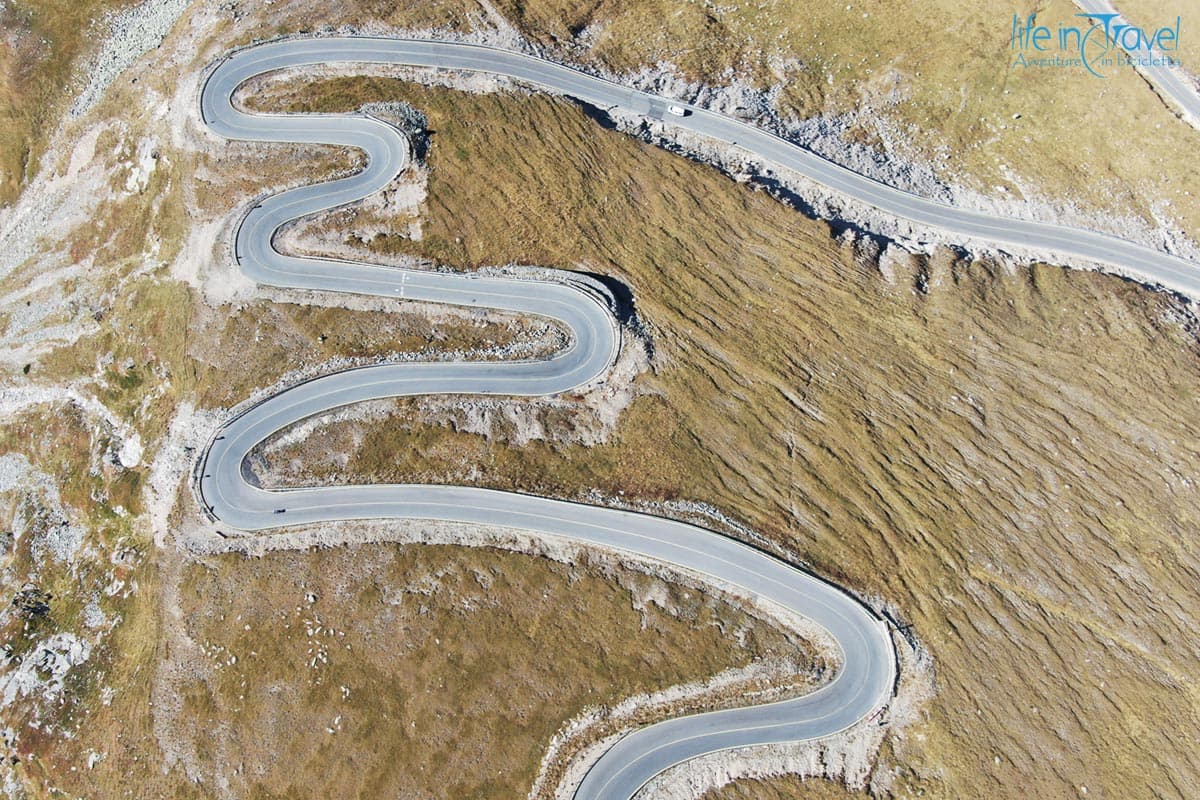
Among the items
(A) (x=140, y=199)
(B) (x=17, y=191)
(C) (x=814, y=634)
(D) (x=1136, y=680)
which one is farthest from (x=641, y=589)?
(B) (x=17, y=191)

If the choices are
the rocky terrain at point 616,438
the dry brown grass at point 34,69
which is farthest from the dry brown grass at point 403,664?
the dry brown grass at point 34,69

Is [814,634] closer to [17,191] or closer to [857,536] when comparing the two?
[857,536]

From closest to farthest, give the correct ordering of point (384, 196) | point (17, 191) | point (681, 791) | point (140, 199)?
point (681, 791) → point (384, 196) → point (140, 199) → point (17, 191)

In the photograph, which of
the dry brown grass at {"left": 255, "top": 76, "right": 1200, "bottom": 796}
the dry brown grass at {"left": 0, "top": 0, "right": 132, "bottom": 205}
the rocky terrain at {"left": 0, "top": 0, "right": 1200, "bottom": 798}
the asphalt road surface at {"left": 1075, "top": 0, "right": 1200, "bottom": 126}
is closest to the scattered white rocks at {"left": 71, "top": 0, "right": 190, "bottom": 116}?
the dry brown grass at {"left": 0, "top": 0, "right": 132, "bottom": 205}

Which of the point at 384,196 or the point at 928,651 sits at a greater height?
the point at 384,196

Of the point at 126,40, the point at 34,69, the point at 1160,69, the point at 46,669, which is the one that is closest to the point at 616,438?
the point at 46,669
